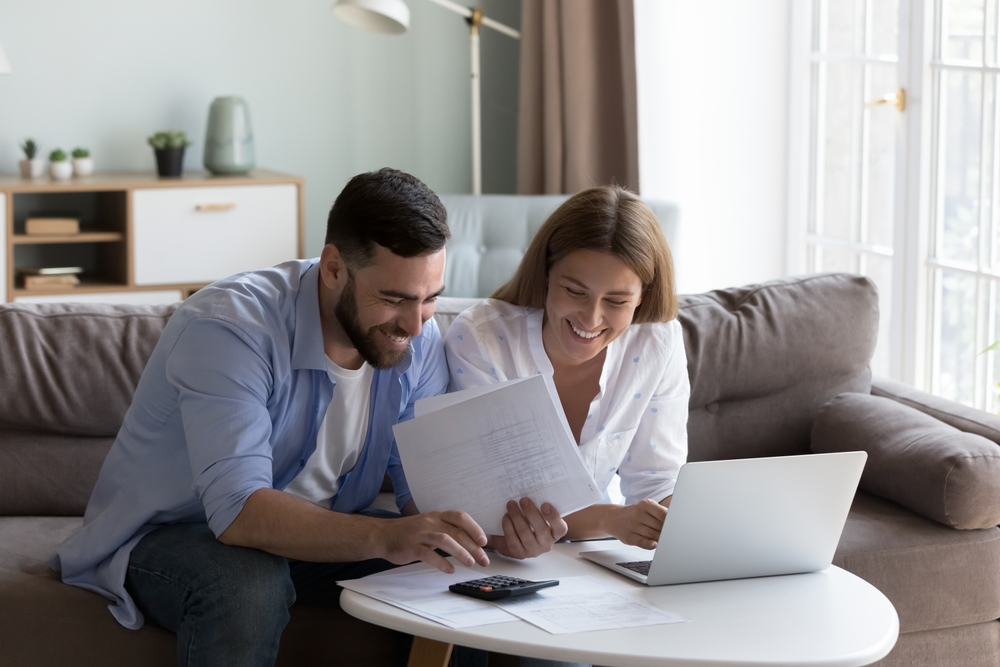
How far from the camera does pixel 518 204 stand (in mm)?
3424

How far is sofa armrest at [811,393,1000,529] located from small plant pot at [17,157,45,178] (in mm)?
2737

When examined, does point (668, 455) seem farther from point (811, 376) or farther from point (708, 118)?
point (708, 118)

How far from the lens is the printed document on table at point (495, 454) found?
1.34m

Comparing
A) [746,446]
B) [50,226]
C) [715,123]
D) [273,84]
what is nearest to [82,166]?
[50,226]

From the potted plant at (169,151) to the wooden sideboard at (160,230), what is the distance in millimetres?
53

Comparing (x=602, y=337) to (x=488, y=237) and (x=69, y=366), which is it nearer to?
(x=69, y=366)

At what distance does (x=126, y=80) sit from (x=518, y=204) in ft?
5.21

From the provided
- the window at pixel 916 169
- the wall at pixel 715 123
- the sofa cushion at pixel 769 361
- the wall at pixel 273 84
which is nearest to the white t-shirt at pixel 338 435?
the sofa cushion at pixel 769 361

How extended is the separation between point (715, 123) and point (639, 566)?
238cm

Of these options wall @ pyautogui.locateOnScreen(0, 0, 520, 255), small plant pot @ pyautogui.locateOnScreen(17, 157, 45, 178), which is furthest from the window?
small plant pot @ pyautogui.locateOnScreen(17, 157, 45, 178)

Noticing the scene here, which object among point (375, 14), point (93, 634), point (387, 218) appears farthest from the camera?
point (375, 14)

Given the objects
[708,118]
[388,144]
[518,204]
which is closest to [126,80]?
[388,144]

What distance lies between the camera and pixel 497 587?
130 centimetres

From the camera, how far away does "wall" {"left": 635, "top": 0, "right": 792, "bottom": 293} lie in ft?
11.5
